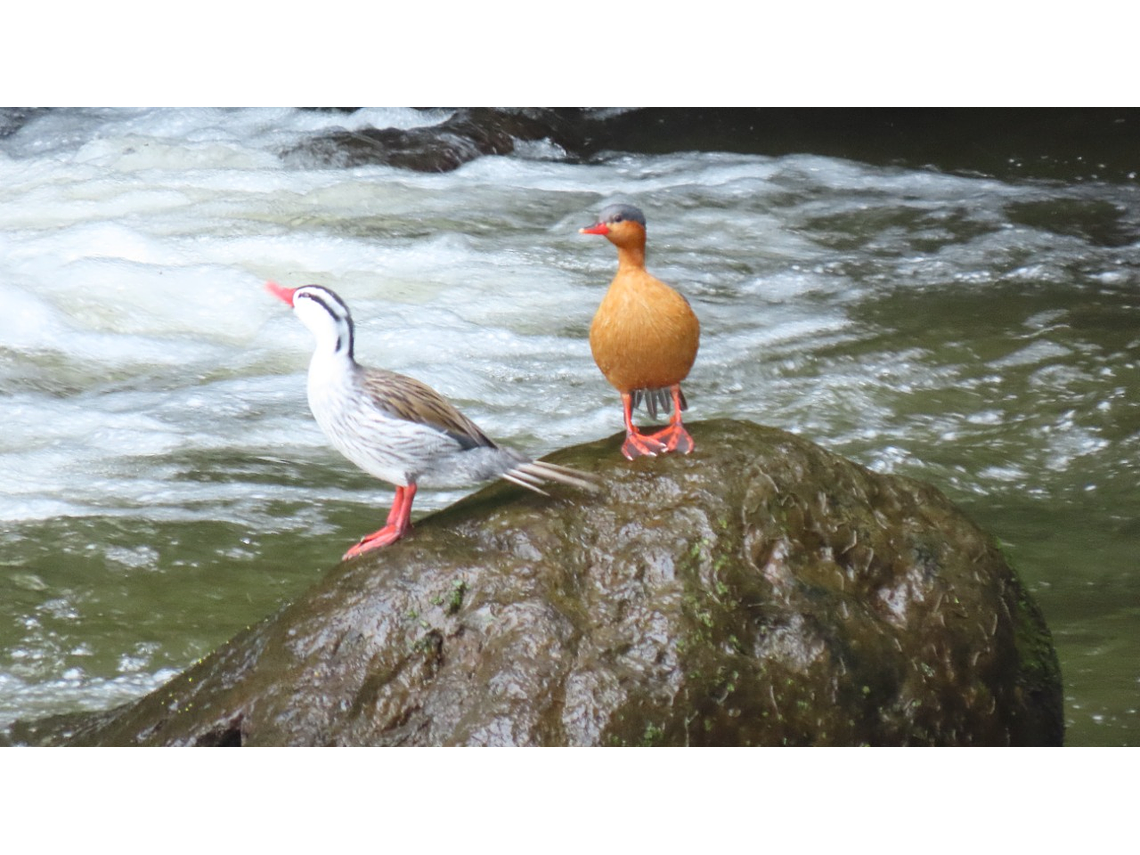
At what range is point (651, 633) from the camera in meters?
3.64

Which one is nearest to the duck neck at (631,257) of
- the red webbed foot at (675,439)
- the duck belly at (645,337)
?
the duck belly at (645,337)

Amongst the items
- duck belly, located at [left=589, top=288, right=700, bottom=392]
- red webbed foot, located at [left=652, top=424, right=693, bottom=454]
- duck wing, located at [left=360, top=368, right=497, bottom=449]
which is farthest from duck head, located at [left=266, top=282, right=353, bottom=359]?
red webbed foot, located at [left=652, top=424, right=693, bottom=454]

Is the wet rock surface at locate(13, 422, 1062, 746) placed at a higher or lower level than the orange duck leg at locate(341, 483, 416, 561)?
lower

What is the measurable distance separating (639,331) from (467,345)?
187 inches

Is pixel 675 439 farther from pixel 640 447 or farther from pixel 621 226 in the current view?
pixel 621 226

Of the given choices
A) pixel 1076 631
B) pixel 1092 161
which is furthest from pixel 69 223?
pixel 1092 161

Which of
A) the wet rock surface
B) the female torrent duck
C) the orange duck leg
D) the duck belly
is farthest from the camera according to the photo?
the duck belly

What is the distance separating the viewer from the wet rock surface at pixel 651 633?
139 inches

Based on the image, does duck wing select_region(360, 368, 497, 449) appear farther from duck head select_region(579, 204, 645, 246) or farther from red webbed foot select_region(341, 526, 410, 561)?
duck head select_region(579, 204, 645, 246)

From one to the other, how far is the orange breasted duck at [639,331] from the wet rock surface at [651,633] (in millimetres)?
92

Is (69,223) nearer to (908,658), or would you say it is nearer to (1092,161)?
(908,658)

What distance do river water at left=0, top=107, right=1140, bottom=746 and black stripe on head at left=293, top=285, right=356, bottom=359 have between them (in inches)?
79.2

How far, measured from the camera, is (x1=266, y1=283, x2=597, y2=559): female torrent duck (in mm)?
3662

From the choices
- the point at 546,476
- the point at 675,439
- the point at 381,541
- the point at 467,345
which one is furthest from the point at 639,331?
the point at 467,345
